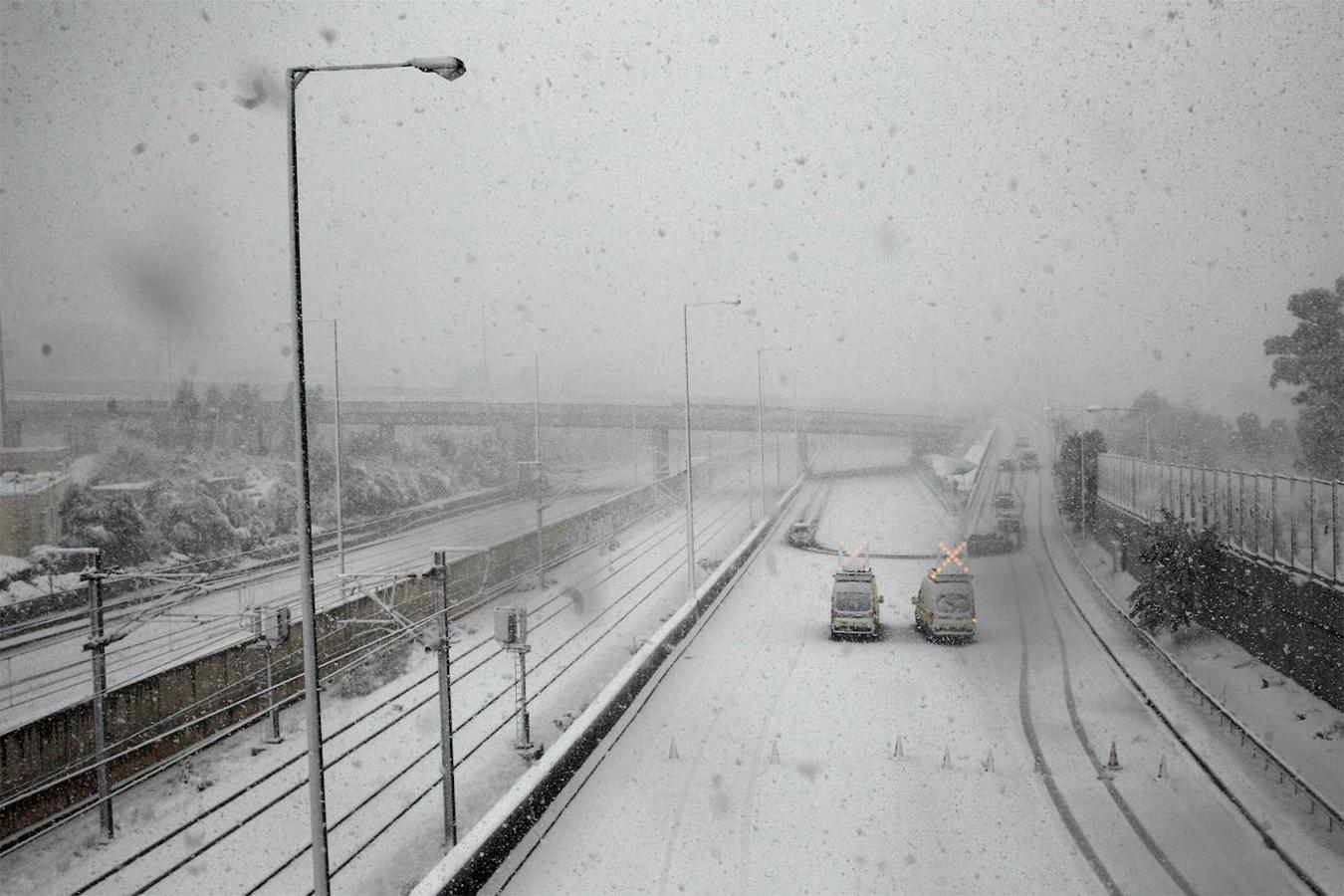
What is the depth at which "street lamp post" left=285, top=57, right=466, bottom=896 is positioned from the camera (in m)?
7.97

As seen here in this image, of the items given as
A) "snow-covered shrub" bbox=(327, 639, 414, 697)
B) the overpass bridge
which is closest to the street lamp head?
"snow-covered shrub" bbox=(327, 639, 414, 697)

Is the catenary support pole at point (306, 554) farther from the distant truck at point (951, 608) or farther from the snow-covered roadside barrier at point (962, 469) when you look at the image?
the snow-covered roadside barrier at point (962, 469)

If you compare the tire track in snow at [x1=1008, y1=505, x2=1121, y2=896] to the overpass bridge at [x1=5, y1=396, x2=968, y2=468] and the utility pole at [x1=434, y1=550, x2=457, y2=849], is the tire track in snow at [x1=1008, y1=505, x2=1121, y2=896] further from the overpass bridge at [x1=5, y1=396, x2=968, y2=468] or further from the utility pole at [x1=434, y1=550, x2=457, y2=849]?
the overpass bridge at [x1=5, y1=396, x2=968, y2=468]

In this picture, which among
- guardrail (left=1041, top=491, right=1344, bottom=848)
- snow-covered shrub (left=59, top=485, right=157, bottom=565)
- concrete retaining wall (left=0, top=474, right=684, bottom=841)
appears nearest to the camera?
A: guardrail (left=1041, top=491, right=1344, bottom=848)

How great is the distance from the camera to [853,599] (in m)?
23.0

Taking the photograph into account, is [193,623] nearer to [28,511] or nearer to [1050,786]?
[28,511]

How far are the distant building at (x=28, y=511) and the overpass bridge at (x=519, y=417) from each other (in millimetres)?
11936

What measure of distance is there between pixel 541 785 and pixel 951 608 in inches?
504

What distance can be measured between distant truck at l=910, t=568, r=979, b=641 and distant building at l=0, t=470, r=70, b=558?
24.8 meters

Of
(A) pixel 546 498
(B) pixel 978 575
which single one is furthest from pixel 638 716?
(A) pixel 546 498

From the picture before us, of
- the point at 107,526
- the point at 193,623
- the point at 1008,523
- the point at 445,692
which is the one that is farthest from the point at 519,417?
the point at 445,692

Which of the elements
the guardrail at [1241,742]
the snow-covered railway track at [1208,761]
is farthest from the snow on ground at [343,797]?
the guardrail at [1241,742]

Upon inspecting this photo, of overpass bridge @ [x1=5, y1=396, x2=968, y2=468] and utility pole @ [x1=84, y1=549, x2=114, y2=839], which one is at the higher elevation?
overpass bridge @ [x1=5, y1=396, x2=968, y2=468]

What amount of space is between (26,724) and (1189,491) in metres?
29.5
